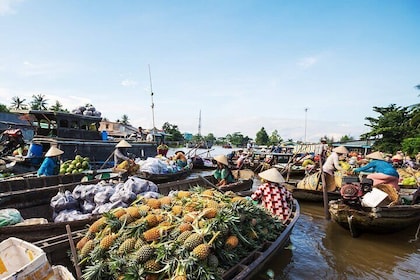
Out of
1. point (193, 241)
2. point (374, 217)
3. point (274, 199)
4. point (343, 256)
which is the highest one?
point (193, 241)

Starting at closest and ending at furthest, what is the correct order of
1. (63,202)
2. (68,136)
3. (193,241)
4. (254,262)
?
(193,241) → (254,262) → (63,202) → (68,136)

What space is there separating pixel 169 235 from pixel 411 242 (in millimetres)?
6880

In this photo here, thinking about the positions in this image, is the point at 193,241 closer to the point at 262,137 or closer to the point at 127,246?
the point at 127,246

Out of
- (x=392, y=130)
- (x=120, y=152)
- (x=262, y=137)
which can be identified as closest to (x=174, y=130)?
(x=262, y=137)

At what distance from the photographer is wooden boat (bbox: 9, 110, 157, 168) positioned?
483 inches

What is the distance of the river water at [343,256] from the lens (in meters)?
5.21

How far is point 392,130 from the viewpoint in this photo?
86.9 feet

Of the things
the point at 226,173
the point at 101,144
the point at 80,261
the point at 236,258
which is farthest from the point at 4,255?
the point at 101,144

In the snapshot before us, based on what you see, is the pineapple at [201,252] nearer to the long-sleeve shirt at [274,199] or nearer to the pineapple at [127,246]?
the pineapple at [127,246]

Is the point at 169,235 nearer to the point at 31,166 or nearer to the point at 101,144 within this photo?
→ the point at 31,166

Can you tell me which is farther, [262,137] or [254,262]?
[262,137]

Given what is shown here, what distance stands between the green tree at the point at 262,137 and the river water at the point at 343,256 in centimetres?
6001

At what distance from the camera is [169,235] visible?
10.3ft

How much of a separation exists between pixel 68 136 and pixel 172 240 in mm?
12275
